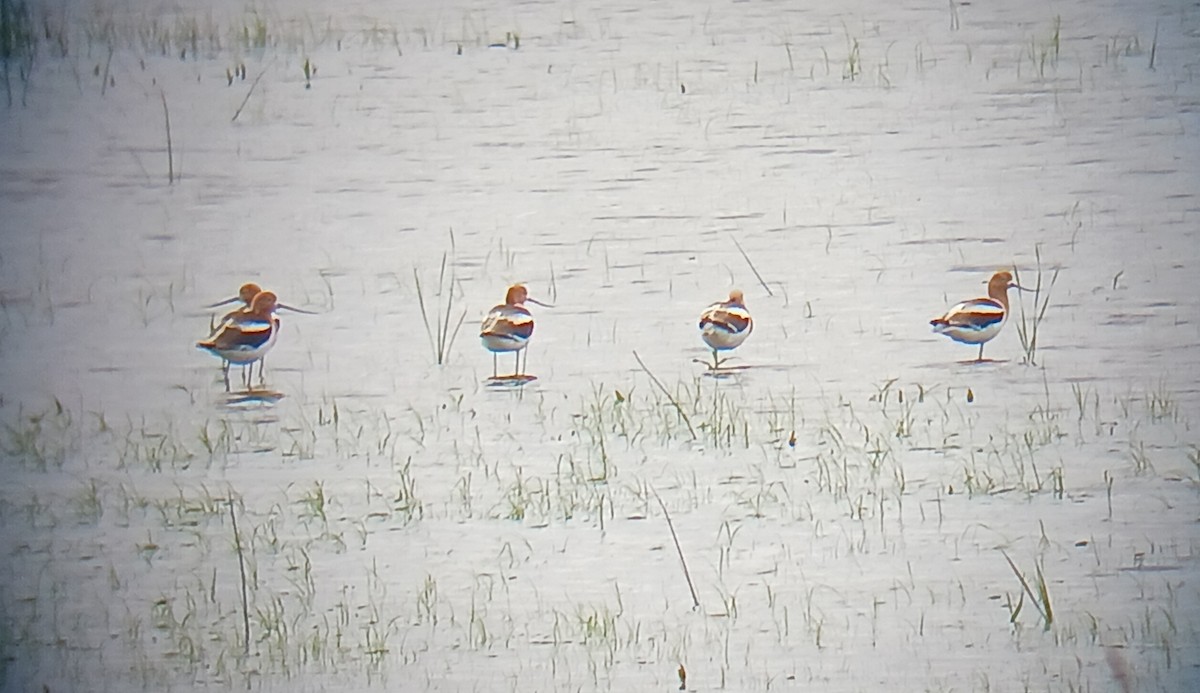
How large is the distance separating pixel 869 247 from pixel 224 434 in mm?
1051

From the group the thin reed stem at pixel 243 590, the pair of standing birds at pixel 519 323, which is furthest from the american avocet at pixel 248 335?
the thin reed stem at pixel 243 590

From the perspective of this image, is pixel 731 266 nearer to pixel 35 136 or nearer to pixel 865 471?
pixel 865 471

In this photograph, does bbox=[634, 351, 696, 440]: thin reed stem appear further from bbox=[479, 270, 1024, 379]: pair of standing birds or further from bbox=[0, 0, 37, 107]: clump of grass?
bbox=[0, 0, 37, 107]: clump of grass

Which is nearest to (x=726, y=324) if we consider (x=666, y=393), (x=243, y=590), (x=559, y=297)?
(x=666, y=393)

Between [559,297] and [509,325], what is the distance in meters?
0.09

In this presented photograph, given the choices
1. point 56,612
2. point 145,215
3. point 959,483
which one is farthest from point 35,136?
point 959,483

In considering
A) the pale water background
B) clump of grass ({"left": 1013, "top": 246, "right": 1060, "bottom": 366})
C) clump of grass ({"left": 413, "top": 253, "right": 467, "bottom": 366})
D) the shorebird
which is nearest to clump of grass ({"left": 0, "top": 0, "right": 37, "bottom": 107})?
the pale water background

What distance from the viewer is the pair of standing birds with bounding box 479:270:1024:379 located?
5.78 feet

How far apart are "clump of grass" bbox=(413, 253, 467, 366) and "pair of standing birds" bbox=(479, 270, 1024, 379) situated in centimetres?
5

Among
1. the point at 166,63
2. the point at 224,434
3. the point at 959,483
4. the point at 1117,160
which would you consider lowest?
the point at 959,483

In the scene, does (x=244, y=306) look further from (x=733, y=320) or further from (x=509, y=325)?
(x=733, y=320)

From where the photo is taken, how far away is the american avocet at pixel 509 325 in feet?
5.78

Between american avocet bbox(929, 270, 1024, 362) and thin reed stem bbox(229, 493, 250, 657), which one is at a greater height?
american avocet bbox(929, 270, 1024, 362)

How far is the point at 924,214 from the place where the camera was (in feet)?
5.82
